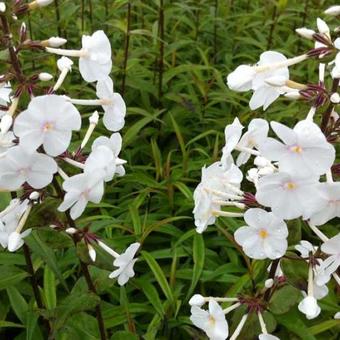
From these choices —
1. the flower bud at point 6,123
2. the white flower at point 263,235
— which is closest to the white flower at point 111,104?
the flower bud at point 6,123

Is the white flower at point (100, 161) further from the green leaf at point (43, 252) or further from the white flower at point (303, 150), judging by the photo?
the green leaf at point (43, 252)

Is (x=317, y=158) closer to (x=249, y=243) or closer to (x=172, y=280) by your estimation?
(x=249, y=243)

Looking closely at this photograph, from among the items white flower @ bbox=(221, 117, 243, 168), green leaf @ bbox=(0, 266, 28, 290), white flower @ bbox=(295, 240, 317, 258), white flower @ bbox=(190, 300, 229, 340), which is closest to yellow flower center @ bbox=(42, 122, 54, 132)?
white flower @ bbox=(221, 117, 243, 168)

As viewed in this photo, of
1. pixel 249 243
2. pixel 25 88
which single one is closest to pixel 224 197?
pixel 249 243

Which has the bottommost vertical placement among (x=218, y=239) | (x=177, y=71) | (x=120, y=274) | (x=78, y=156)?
(x=218, y=239)

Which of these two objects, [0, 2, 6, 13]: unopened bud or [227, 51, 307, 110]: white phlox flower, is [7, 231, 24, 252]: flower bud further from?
[227, 51, 307, 110]: white phlox flower

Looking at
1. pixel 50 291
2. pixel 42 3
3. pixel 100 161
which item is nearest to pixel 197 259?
pixel 50 291

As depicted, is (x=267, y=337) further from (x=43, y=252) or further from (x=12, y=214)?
(x=43, y=252)
